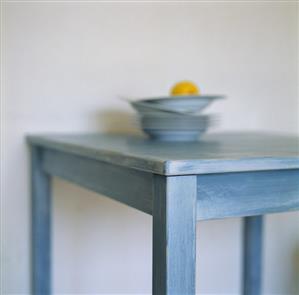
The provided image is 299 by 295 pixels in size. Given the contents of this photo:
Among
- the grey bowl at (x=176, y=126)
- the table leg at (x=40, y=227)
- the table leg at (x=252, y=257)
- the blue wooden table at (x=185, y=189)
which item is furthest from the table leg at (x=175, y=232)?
the table leg at (x=252, y=257)

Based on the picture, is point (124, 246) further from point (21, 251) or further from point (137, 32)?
point (137, 32)

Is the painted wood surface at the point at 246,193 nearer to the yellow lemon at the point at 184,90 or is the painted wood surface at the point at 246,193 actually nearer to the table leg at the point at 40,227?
the yellow lemon at the point at 184,90

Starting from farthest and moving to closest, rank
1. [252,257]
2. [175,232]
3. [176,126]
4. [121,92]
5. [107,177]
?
[252,257]
[121,92]
[176,126]
[107,177]
[175,232]

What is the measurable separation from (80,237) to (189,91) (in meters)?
0.63

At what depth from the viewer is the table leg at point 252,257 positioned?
177 centimetres

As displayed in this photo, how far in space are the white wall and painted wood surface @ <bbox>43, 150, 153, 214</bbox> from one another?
0.22 metres

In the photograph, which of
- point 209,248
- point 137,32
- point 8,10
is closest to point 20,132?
point 8,10

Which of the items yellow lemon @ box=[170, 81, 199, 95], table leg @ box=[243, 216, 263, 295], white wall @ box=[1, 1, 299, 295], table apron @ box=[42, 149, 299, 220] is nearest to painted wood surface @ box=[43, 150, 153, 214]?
table apron @ box=[42, 149, 299, 220]

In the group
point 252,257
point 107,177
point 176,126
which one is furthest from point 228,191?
point 252,257

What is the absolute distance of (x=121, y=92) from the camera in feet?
5.21

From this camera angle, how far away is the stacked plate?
4.00ft

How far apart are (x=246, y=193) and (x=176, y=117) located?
0.44 meters

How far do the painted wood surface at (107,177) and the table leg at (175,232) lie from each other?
0.18ft

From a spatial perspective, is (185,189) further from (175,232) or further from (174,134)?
(174,134)
